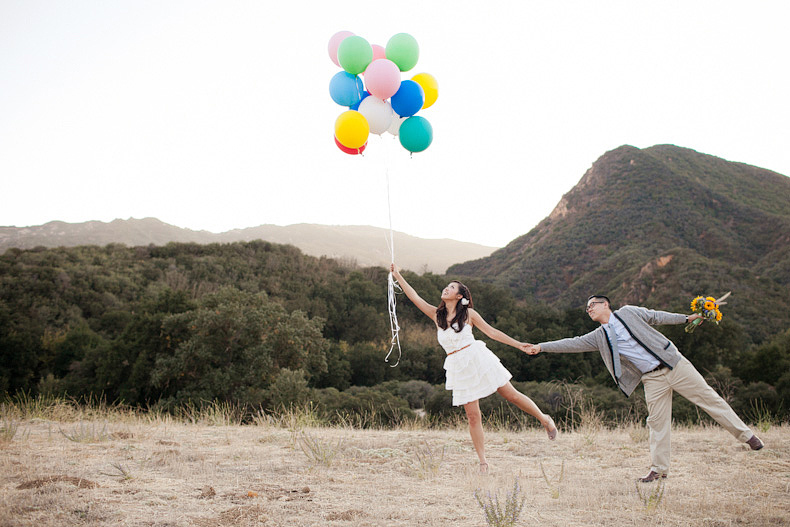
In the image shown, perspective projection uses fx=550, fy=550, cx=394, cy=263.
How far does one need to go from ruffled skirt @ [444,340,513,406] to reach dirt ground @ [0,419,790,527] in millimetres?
690

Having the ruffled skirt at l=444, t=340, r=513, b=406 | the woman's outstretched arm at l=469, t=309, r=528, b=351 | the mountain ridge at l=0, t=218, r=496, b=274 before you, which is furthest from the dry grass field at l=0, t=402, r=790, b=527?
the mountain ridge at l=0, t=218, r=496, b=274

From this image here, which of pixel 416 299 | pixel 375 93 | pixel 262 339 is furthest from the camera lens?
pixel 262 339

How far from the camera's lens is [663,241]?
4922 centimetres

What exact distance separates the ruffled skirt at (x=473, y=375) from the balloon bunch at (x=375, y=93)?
8.86 ft

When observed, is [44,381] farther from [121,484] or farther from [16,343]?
[121,484]

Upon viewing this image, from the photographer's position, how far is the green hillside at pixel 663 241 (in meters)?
35.8

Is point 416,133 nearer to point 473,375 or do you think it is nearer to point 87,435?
point 473,375

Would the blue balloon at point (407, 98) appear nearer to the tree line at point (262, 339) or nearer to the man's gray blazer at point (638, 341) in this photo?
the man's gray blazer at point (638, 341)

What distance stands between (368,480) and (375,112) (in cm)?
388

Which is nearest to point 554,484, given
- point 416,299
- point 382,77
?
point 416,299

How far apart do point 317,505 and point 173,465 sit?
1.87 metres

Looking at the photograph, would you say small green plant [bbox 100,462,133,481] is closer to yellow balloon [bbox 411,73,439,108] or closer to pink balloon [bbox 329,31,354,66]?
pink balloon [bbox 329,31,354,66]

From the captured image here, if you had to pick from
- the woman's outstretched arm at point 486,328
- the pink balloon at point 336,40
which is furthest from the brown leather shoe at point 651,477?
the pink balloon at point 336,40

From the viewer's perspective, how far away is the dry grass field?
3533mm
